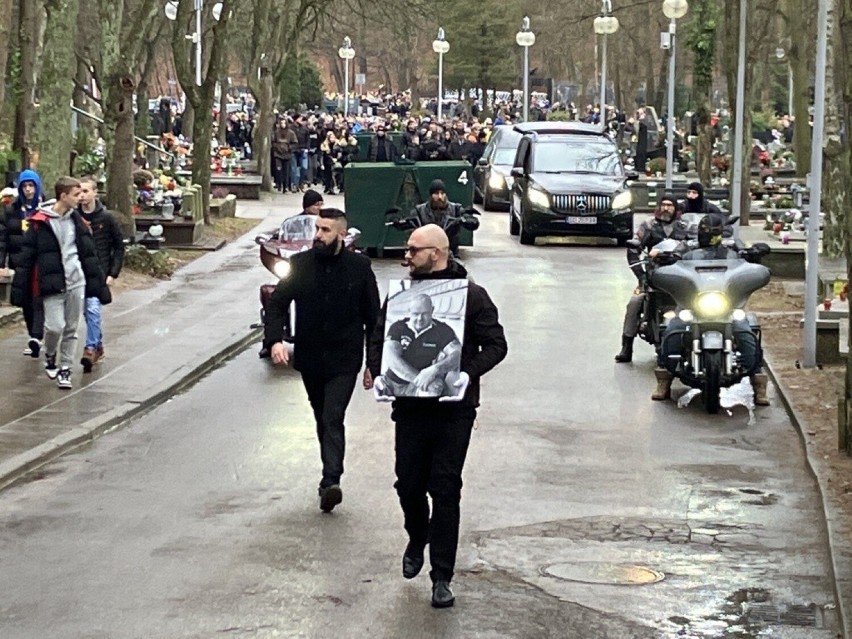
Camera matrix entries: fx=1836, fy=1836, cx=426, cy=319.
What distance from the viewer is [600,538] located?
10.0 metres

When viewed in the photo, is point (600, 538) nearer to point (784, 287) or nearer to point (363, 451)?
point (363, 451)

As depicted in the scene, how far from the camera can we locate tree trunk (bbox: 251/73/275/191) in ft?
142

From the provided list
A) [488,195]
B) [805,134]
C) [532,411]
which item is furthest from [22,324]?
[805,134]

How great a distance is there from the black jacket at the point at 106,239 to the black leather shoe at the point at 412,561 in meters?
7.74

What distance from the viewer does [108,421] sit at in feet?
44.4

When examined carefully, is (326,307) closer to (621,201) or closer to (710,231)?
(710,231)

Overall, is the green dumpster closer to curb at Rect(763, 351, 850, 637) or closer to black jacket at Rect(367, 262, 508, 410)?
curb at Rect(763, 351, 850, 637)

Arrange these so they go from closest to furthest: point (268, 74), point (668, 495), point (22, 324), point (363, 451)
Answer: point (668, 495), point (363, 451), point (22, 324), point (268, 74)

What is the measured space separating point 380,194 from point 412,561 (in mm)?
20391

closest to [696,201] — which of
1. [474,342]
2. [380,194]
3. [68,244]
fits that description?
[68,244]

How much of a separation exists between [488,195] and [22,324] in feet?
70.7

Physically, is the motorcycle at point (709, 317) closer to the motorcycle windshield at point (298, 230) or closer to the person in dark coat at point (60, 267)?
the motorcycle windshield at point (298, 230)

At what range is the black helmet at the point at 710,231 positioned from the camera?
1525 centimetres

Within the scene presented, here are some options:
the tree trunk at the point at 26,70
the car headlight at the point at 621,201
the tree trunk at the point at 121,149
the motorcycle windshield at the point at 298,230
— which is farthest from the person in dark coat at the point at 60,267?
the car headlight at the point at 621,201
